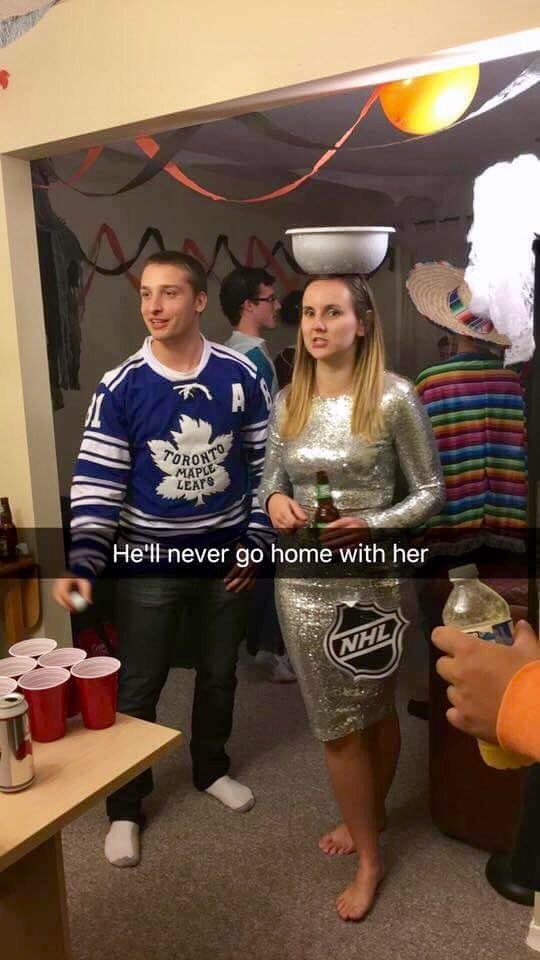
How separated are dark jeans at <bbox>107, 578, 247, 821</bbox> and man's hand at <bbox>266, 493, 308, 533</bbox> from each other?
11.5 inches

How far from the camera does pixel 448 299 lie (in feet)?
5.35

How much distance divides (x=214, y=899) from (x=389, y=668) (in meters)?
0.75

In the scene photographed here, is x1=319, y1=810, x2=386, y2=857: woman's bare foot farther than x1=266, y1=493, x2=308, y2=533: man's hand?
Yes

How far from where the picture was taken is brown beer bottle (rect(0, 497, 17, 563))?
7.72 ft

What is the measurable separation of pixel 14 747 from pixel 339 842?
1.22 meters

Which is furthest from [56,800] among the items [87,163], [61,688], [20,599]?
[87,163]

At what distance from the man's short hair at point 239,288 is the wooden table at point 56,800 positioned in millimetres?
993

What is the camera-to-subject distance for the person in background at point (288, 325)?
5.78ft

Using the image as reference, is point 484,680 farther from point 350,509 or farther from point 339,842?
point 339,842

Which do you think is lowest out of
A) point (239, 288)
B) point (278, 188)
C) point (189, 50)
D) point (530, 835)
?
point (530, 835)

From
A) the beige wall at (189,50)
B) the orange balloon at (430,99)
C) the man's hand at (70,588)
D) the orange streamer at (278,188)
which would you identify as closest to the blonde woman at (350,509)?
the orange streamer at (278,188)

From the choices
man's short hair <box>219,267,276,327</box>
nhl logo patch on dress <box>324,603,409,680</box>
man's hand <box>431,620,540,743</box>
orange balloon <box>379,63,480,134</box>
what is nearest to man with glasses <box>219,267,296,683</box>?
man's short hair <box>219,267,276,327</box>

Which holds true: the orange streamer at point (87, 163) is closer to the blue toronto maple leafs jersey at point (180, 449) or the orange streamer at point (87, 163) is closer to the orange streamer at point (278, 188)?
the orange streamer at point (278, 188)

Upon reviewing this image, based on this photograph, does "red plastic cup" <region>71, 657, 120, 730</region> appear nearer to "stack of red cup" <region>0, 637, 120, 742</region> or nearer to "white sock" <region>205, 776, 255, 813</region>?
"stack of red cup" <region>0, 637, 120, 742</region>
